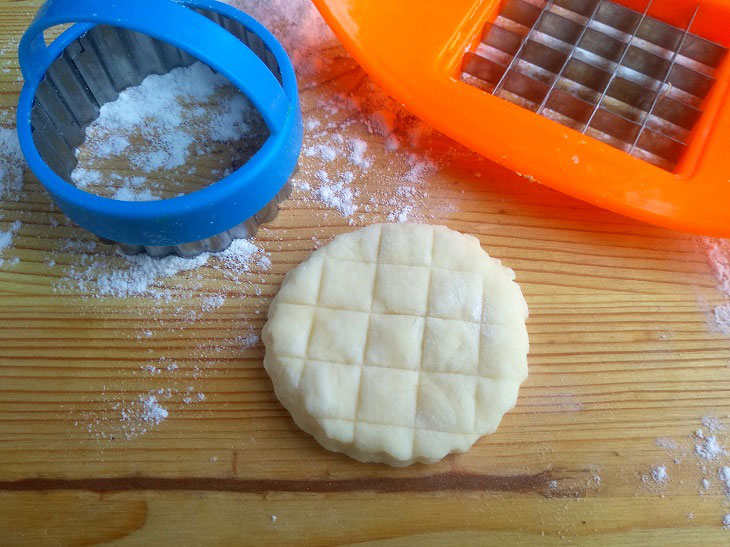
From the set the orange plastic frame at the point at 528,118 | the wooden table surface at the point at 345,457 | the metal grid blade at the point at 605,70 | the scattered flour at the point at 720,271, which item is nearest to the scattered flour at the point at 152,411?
the wooden table surface at the point at 345,457

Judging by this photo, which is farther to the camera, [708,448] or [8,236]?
[8,236]

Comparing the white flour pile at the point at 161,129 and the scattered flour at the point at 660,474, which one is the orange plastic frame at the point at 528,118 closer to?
the white flour pile at the point at 161,129

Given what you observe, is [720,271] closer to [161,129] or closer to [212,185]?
[212,185]

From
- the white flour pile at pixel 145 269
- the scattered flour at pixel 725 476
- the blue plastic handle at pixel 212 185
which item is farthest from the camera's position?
the white flour pile at pixel 145 269

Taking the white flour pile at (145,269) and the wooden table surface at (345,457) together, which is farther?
the white flour pile at (145,269)

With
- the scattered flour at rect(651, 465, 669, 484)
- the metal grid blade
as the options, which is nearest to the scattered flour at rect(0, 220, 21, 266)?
the metal grid blade

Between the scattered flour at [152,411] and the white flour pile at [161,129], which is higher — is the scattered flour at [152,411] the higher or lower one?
the lower one

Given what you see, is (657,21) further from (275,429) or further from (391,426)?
(275,429)

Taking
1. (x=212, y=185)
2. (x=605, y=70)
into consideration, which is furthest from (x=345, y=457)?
(x=605, y=70)
